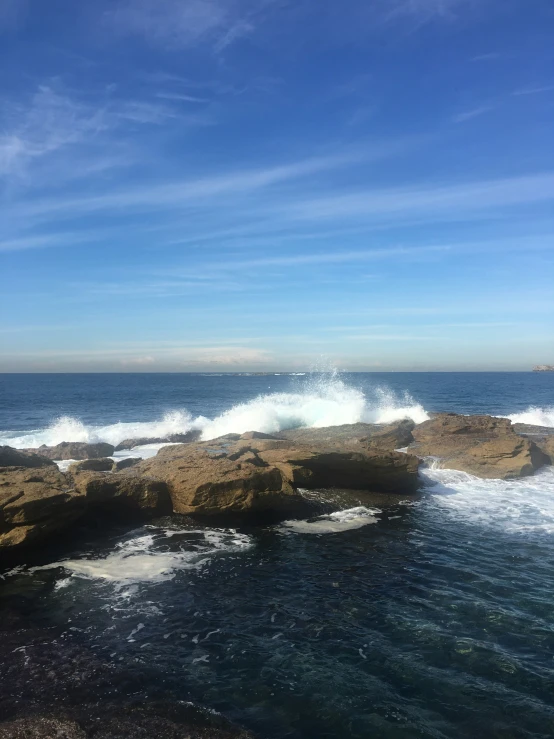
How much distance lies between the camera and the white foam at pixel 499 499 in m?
16.2

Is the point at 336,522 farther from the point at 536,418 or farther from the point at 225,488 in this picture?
the point at 536,418

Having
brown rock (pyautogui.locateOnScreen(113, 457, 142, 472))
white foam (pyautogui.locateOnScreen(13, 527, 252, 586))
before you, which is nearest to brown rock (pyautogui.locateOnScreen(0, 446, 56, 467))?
brown rock (pyautogui.locateOnScreen(113, 457, 142, 472))

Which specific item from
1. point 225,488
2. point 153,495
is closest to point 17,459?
point 153,495

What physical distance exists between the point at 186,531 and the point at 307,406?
30.6 meters

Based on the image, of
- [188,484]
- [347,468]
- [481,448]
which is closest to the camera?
[188,484]

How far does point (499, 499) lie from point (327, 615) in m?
11.6

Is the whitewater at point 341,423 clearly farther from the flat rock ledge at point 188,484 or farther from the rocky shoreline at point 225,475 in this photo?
the flat rock ledge at point 188,484

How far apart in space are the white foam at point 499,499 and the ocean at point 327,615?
135 millimetres

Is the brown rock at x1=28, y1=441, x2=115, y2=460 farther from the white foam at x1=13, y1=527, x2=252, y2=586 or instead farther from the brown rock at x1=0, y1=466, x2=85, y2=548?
the white foam at x1=13, y1=527, x2=252, y2=586

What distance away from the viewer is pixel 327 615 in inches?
395

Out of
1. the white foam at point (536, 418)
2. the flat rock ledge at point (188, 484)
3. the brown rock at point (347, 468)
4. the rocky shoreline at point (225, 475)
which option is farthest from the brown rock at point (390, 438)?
the white foam at point (536, 418)

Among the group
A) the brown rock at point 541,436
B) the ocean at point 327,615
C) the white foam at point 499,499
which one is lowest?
the white foam at point 499,499

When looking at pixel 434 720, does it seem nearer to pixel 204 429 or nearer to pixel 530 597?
pixel 530 597

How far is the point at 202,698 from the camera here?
24.2 ft
